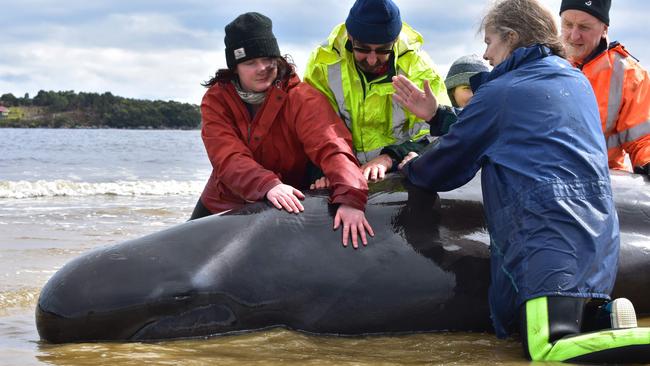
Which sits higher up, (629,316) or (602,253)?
(602,253)

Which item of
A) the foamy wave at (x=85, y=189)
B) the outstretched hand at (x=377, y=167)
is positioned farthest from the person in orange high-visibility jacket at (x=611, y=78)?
the foamy wave at (x=85, y=189)

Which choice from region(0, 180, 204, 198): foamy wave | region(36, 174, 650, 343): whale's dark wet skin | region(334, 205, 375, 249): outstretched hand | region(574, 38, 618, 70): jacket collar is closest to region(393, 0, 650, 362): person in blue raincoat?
region(36, 174, 650, 343): whale's dark wet skin

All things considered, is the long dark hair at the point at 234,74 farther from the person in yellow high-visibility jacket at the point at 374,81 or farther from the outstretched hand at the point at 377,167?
the outstretched hand at the point at 377,167

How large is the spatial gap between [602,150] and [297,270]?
70.4 inches

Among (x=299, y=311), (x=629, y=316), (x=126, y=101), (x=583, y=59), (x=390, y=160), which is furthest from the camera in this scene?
(x=126, y=101)

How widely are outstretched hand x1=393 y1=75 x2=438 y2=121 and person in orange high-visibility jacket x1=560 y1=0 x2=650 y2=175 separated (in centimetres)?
155

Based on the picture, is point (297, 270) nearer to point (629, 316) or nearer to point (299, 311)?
point (299, 311)

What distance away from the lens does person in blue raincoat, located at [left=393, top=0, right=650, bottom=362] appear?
4195 mm

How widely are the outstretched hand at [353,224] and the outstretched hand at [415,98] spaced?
2.71ft

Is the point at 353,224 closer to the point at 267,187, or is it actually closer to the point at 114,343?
the point at 267,187

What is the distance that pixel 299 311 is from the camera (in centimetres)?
499

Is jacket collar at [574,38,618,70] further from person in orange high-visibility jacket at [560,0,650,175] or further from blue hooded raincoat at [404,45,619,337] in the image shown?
blue hooded raincoat at [404,45,619,337]

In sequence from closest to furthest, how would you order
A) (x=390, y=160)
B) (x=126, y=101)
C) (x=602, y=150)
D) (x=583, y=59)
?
(x=602, y=150), (x=390, y=160), (x=583, y=59), (x=126, y=101)

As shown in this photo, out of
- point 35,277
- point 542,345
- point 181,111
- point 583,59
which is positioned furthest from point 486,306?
point 181,111
